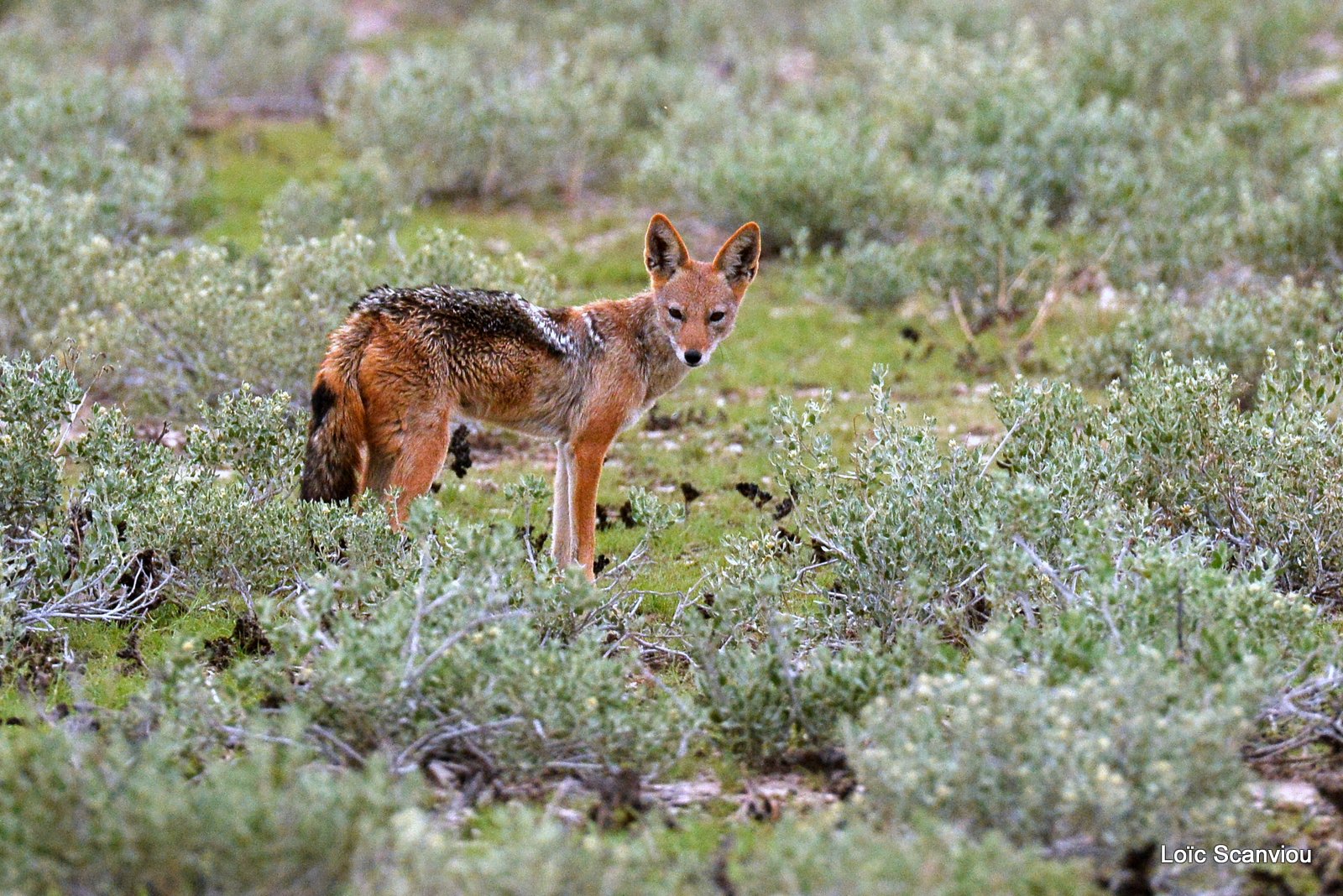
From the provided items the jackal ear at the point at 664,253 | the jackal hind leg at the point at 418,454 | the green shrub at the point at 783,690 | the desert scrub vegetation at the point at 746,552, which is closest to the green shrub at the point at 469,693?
the desert scrub vegetation at the point at 746,552

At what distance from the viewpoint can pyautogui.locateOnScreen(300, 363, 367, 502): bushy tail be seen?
21.1ft

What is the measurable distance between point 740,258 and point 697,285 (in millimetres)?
298

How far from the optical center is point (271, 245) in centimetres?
972

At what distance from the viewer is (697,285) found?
295 inches

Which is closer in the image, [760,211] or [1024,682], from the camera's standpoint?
[1024,682]

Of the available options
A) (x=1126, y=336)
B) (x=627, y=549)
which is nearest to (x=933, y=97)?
(x=1126, y=336)

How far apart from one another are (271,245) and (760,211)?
4579 mm

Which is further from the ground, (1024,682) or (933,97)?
(933,97)

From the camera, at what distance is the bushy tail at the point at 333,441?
644 cm

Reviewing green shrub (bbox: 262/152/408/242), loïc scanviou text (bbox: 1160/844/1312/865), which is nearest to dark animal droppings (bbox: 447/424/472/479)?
green shrub (bbox: 262/152/408/242)

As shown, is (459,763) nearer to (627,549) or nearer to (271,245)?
(627,549)

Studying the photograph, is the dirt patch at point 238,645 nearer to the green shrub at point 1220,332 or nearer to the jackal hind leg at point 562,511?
the jackal hind leg at point 562,511

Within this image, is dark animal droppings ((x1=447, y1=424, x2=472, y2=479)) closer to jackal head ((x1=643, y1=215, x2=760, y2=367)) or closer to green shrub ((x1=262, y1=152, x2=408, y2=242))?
jackal head ((x1=643, y1=215, x2=760, y2=367))

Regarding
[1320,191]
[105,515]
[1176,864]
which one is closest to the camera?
[1176,864]
